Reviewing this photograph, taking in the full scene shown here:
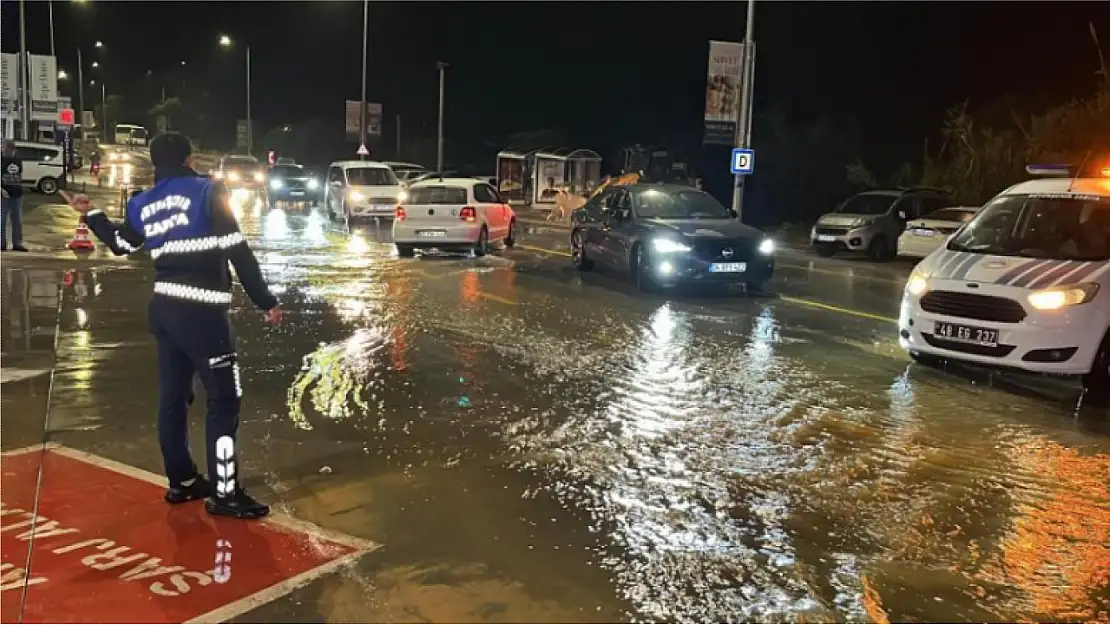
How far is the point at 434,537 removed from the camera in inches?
201

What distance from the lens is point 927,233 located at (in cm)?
2034

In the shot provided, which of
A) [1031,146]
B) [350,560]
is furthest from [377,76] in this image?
[350,560]

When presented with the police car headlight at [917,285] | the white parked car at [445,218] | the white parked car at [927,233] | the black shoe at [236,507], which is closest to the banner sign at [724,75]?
the white parked car at [927,233]

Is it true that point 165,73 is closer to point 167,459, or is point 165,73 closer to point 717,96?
point 717,96

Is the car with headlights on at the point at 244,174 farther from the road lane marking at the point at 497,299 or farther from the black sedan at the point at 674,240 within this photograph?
the road lane marking at the point at 497,299

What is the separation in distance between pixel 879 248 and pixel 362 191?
1265 centimetres

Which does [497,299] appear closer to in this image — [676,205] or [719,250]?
[719,250]

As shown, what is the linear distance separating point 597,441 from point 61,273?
421 inches

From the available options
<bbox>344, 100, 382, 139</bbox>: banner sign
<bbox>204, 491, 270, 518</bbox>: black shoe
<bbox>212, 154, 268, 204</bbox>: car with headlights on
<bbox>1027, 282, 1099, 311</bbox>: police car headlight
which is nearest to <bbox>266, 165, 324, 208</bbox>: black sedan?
<bbox>212, 154, 268, 204</bbox>: car with headlights on

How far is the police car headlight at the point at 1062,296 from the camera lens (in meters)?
8.44

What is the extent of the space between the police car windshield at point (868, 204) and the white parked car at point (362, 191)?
35.2 feet

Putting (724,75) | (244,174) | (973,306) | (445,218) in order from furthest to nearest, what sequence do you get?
1. (244,174)
2. (724,75)
3. (445,218)
4. (973,306)

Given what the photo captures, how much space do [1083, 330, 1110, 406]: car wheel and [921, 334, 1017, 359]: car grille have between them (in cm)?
71

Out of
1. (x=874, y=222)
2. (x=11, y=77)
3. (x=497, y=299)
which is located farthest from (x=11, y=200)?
(x=11, y=77)
